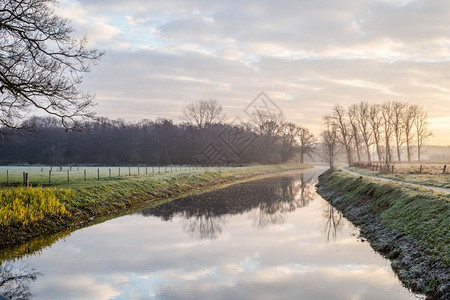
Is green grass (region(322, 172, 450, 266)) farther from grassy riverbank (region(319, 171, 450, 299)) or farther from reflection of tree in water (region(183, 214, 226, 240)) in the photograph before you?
reflection of tree in water (region(183, 214, 226, 240))

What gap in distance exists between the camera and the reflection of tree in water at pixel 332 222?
647 inches

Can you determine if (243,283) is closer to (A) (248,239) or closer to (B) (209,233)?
(A) (248,239)

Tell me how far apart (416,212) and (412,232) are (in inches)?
73.3

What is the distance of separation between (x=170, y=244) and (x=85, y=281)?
4750mm

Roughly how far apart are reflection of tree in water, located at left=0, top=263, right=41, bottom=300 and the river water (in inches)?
0.9

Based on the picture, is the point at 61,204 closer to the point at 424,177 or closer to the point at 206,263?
the point at 206,263

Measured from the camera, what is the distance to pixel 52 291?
9.43m

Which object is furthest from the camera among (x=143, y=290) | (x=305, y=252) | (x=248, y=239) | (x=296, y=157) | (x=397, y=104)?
(x=296, y=157)

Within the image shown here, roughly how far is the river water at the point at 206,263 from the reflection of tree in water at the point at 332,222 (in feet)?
0.16

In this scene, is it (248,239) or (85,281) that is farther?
(248,239)

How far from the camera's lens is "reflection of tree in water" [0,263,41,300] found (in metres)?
9.20

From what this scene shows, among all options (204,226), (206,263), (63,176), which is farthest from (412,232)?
(63,176)

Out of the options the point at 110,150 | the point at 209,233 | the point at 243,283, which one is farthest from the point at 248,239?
the point at 110,150

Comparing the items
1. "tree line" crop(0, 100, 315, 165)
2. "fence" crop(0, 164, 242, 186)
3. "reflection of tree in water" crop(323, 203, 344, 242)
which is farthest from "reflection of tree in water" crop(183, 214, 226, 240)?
"tree line" crop(0, 100, 315, 165)
